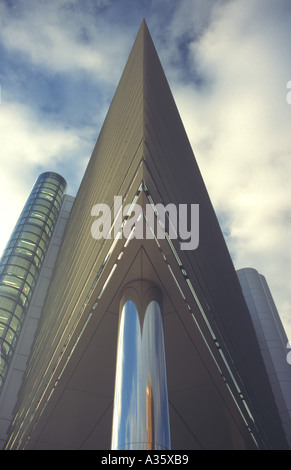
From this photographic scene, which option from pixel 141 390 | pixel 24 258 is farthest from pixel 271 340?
pixel 141 390

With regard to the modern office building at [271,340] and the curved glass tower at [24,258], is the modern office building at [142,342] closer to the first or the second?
Result: the curved glass tower at [24,258]

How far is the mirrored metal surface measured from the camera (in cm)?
499

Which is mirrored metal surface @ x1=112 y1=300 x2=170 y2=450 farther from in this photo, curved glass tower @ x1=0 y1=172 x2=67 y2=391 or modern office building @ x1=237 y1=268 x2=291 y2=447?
modern office building @ x1=237 y1=268 x2=291 y2=447

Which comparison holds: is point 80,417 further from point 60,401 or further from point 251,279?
point 251,279

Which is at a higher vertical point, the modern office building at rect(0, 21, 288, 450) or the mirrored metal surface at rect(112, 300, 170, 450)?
the modern office building at rect(0, 21, 288, 450)

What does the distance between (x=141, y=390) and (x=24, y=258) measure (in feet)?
63.9

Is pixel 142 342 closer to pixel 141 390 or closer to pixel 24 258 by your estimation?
pixel 141 390

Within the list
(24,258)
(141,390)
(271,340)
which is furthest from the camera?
(271,340)

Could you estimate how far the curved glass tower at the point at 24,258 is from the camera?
64.1ft

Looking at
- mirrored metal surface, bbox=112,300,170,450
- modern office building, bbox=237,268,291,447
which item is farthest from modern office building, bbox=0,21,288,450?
modern office building, bbox=237,268,291,447

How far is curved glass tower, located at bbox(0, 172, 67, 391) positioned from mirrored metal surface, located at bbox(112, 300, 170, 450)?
Answer: 1547 centimetres

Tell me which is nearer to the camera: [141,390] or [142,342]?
[141,390]

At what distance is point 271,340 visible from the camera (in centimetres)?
2898

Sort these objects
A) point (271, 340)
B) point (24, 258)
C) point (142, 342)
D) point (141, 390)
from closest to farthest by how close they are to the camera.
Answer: point (141, 390) < point (142, 342) < point (24, 258) < point (271, 340)
